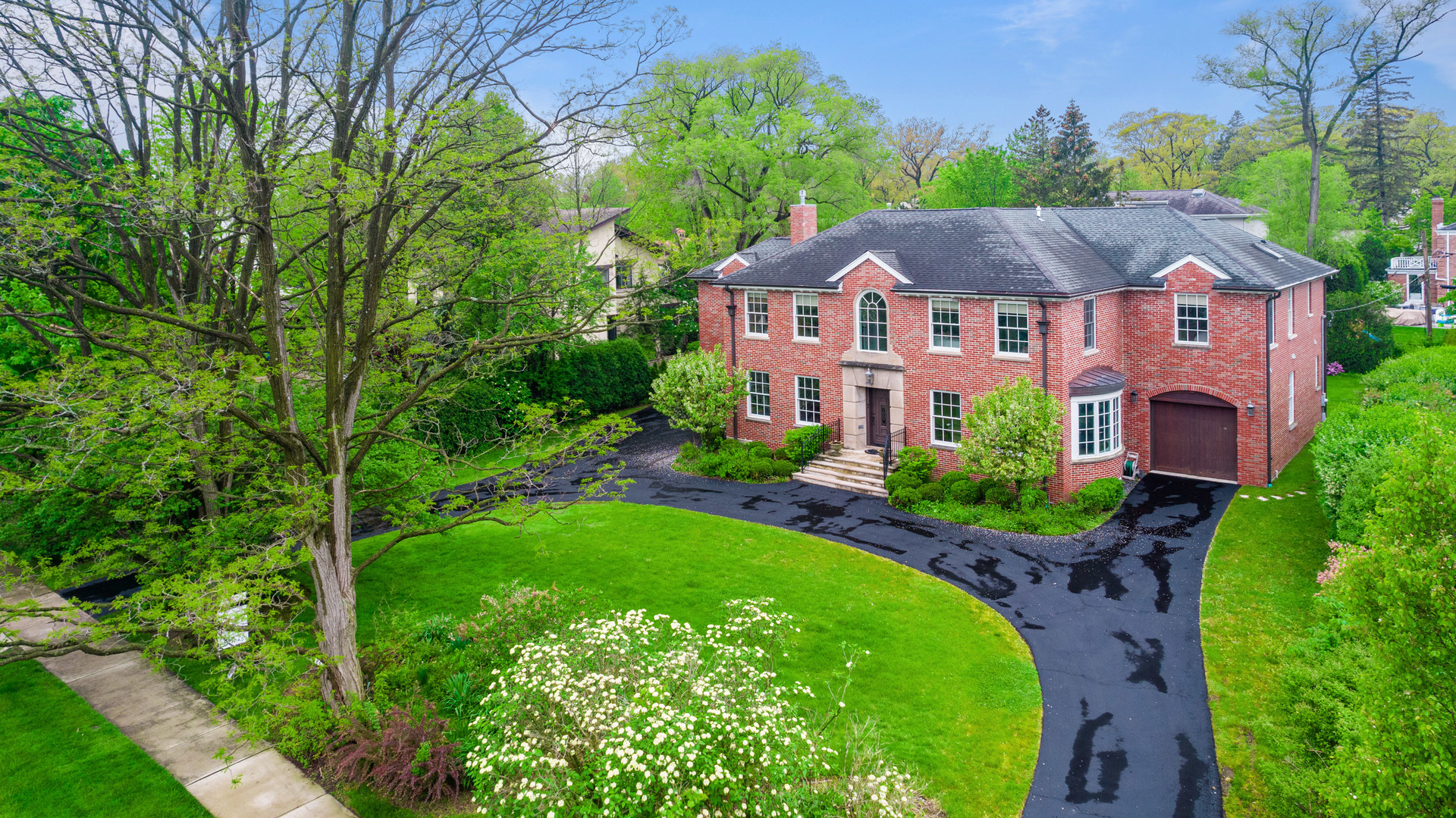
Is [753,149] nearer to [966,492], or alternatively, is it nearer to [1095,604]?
[966,492]

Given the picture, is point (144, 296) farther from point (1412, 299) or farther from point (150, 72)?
point (1412, 299)

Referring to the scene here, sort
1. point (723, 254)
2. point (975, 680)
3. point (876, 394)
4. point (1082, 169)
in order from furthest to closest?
point (1082, 169) < point (723, 254) < point (876, 394) < point (975, 680)

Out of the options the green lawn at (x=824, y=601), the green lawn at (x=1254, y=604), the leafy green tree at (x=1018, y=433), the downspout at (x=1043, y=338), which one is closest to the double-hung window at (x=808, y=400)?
the green lawn at (x=824, y=601)

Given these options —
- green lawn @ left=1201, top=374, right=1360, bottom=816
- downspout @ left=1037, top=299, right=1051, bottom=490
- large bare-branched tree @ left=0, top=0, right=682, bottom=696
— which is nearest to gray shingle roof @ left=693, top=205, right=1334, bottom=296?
downspout @ left=1037, top=299, right=1051, bottom=490

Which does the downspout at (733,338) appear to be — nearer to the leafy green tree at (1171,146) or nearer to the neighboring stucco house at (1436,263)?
the neighboring stucco house at (1436,263)

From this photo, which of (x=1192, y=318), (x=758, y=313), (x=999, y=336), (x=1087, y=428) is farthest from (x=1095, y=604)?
(x=758, y=313)

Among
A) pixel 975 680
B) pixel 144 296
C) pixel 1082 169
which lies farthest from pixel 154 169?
pixel 1082 169
